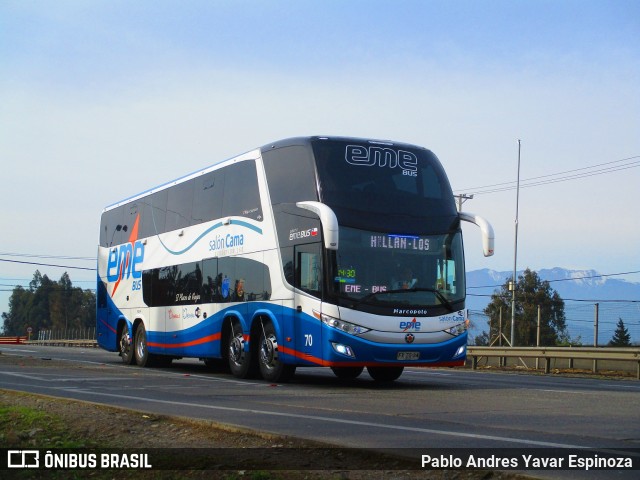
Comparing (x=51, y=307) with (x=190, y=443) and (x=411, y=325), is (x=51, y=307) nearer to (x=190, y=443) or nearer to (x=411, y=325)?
(x=411, y=325)

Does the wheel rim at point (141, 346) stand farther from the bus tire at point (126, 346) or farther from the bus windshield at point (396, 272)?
the bus windshield at point (396, 272)

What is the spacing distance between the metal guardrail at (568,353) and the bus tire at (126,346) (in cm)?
1064

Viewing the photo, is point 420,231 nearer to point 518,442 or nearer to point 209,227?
point 209,227

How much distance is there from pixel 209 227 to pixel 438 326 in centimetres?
642

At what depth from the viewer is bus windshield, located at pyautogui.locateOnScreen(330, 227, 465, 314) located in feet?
54.4

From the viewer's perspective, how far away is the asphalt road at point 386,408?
905cm

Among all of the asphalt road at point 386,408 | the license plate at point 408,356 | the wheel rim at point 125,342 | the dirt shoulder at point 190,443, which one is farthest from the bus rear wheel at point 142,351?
the dirt shoulder at point 190,443

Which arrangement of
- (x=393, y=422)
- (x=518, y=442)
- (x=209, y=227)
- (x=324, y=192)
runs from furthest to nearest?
(x=209, y=227)
(x=324, y=192)
(x=393, y=422)
(x=518, y=442)

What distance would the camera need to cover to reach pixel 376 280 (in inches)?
658

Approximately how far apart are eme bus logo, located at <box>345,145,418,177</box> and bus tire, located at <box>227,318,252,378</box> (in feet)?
14.7

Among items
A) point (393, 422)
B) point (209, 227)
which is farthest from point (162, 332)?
point (393, 422)

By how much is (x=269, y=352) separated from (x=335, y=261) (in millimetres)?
2906

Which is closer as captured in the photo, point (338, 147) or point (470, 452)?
point (470, 452)

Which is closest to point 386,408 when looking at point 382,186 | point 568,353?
point 382,186
